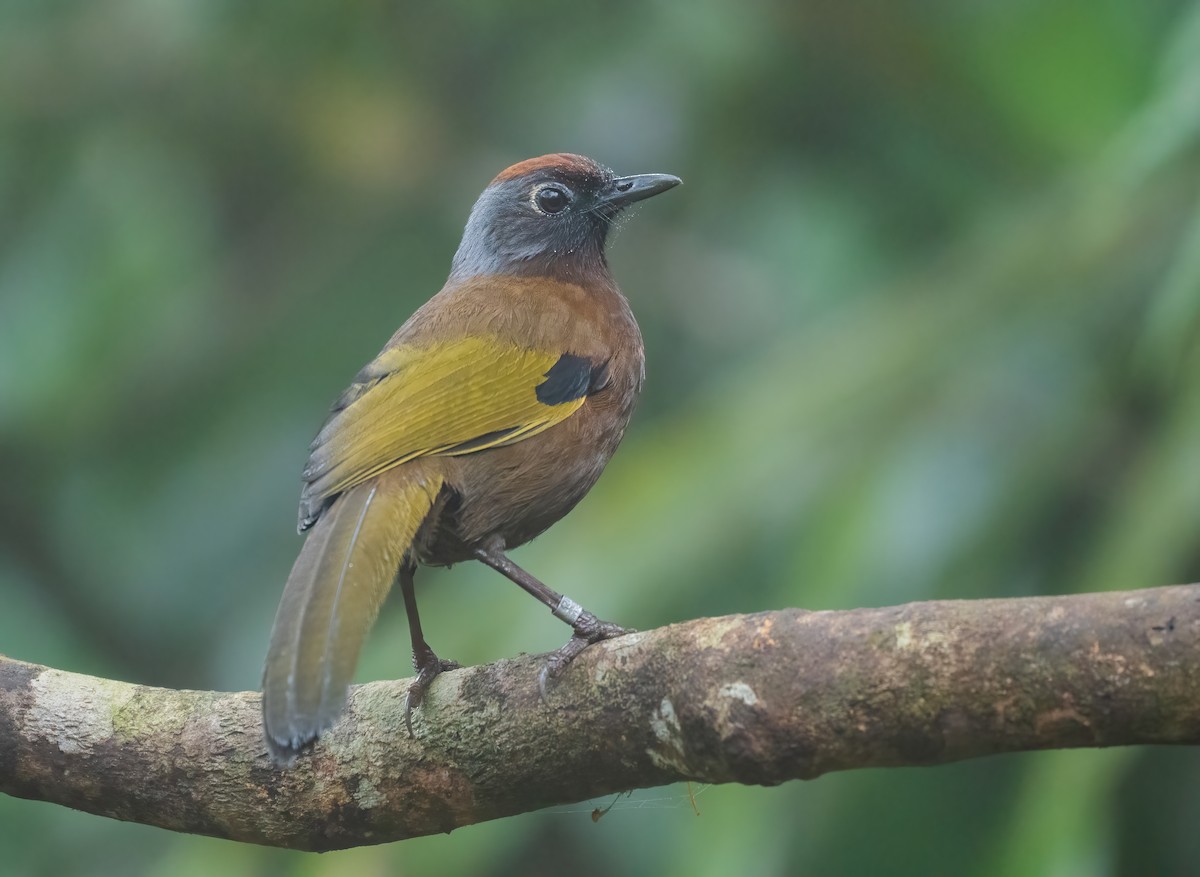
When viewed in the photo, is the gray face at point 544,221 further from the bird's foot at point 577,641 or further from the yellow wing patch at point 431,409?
the bird's foot at point 577,641

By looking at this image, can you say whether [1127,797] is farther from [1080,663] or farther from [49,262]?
[49,262]

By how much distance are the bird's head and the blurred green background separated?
2.24 feet

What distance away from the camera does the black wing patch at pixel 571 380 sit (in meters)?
3.61

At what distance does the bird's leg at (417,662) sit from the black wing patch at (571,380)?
487 mm

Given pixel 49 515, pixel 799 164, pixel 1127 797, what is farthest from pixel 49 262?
pixel 1127 797

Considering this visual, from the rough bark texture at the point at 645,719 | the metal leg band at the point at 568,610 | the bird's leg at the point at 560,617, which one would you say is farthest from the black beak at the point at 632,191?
the rough bark texture at the point at 645,719

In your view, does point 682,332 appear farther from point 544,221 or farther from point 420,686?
point 420,686

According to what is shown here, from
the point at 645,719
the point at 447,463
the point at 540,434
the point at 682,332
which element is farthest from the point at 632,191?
the point at 682,332

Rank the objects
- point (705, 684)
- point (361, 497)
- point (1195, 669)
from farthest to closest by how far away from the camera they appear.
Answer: point (361, 497) < point (705, 684) < point (1195, 669)

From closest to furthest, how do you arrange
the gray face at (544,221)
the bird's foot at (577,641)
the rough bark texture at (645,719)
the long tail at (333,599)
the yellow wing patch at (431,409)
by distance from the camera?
the rough bark texture at (645,719) → the long tail at (333,599) → the bird's foot at (577,641) → the yellow wing patch at (431,409) → the gray face at (544,221)

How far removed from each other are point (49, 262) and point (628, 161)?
229 cm

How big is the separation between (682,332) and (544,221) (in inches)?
92.2

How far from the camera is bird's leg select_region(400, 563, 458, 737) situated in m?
3.08

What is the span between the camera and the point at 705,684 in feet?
8.27
